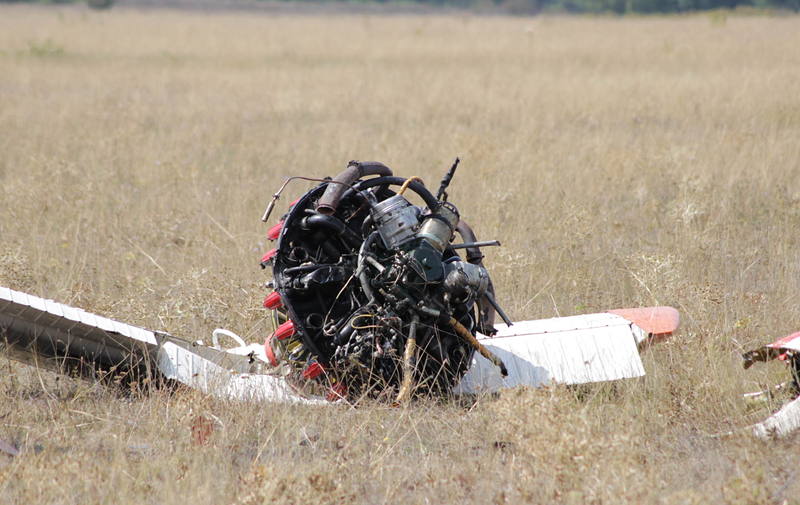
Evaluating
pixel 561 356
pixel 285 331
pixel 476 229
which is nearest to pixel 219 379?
pixel 285 331

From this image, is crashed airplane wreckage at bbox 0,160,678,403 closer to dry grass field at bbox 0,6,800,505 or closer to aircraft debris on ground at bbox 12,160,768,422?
aircraft debris on ground at bbox 12,160,768,422

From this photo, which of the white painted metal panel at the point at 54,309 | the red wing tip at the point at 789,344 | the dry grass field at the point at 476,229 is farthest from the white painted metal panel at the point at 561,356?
the white painted metal panel at the point at 54,309

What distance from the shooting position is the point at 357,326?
409 centimetres

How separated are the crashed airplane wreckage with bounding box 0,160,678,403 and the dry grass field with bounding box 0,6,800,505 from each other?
153 millimetres

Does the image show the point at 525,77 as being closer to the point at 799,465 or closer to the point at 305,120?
the point at 305,120

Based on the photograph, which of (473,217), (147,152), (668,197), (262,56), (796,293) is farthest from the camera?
(262,56)

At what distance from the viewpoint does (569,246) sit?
22.5 feet

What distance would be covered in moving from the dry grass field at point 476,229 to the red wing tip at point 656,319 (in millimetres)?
147

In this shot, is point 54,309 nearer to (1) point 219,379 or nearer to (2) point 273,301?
(1) point 219,379

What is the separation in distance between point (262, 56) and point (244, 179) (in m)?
15.1

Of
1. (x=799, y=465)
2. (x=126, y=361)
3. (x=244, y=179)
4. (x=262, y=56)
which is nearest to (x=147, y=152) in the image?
(x=244, y=179)

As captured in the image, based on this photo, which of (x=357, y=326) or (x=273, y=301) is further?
(x=273, y=301)

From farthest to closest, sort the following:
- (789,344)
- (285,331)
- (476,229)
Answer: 1. (476,229)
2. (285,331)
3. (789,344)

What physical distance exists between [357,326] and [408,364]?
0.29 meters
